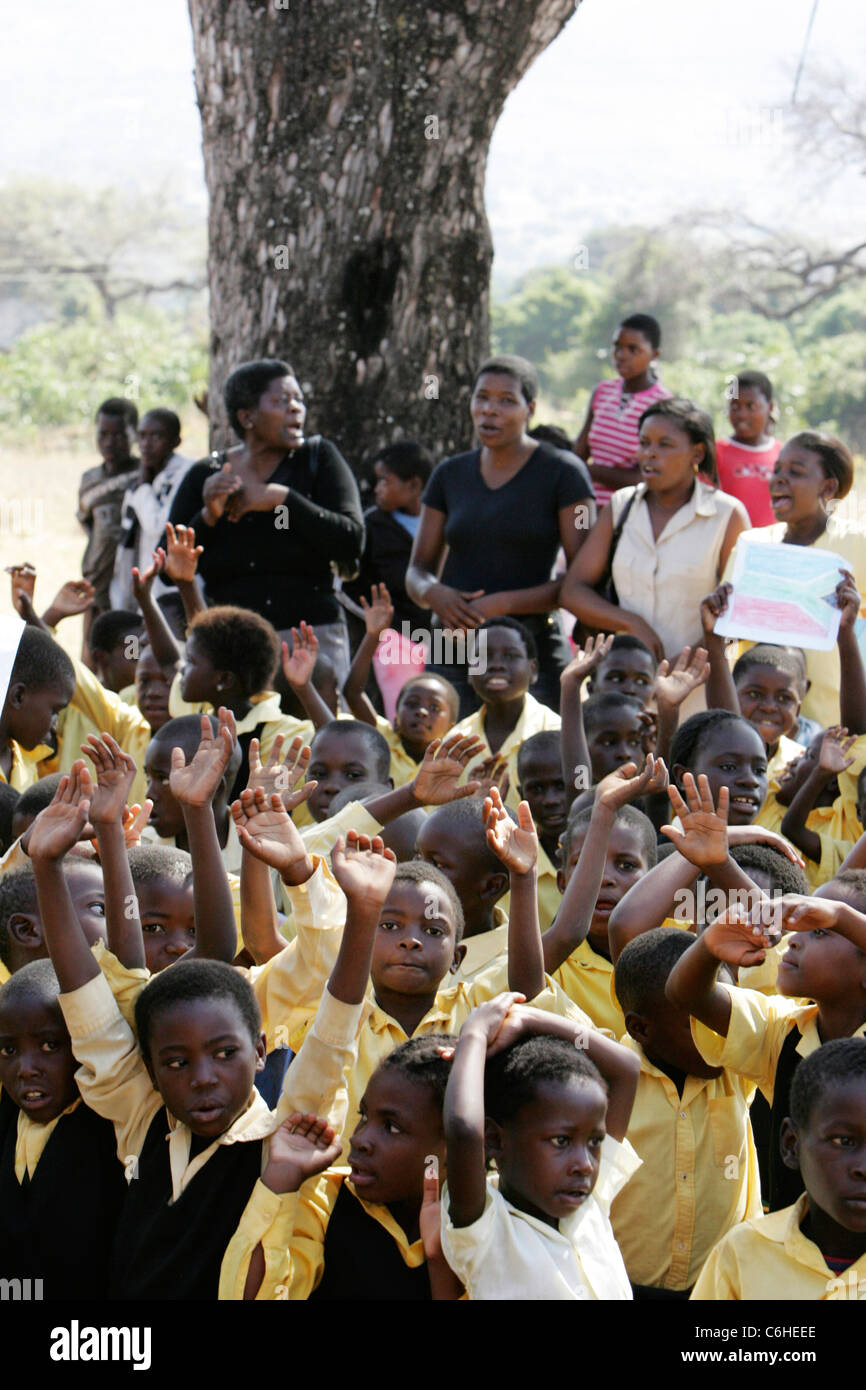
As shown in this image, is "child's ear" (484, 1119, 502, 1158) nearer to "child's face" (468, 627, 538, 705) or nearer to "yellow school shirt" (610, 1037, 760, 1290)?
"yellow school shirt" (610, 1037, 760, 1290)

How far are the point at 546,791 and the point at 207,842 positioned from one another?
4.74ft

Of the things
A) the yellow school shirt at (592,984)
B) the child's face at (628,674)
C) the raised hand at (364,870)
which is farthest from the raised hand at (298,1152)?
the child's face at (628,674)

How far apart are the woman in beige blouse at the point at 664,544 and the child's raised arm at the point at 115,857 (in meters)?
2.27

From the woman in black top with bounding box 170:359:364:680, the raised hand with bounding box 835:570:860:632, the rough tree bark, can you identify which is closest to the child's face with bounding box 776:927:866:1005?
the raised hand with bounding box 835:570:860:632

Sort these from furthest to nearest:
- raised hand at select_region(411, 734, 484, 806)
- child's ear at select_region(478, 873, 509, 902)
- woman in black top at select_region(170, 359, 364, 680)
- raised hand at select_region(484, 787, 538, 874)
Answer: woman in black top at select_region(170, 359, 364, 680) < child's ear at select_region(478, 873, 509, 902) < raised hand at select_region(411, 734, 484, 806) < raised hand at select_region(484, 787, 538, 874)

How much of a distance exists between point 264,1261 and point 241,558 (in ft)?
10.3

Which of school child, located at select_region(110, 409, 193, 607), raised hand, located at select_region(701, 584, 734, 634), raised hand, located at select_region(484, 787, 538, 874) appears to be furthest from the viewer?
school child, located at select_region(110, 409, 193, 607)

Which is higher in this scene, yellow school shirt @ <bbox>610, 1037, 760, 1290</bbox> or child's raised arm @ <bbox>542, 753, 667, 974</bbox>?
child's raised arm @ <bbox>542, 753, 667, 974</bbox>

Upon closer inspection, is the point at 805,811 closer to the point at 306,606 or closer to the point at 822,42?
the point at 306,606

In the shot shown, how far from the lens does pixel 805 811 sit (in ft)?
13.1

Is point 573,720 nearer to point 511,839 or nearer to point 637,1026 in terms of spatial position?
point 637,1026

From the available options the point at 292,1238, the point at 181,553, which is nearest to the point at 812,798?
the point at 292,1238

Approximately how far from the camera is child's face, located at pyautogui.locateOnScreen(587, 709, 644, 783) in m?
4.19
